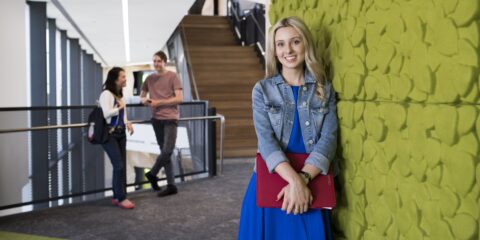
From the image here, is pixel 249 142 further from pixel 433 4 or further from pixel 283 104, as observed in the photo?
pixel 433 4

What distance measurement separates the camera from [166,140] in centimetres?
524

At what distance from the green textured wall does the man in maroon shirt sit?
3.27 meters

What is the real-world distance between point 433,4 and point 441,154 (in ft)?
1.32

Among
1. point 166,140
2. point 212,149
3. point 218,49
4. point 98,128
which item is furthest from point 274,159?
point 218,49

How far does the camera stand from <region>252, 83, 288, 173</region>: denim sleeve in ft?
5.84

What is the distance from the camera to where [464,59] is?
3.94 feet

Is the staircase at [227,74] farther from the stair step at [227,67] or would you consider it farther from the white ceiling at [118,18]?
the white ceiling at [118,18]

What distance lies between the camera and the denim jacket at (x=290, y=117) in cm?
184

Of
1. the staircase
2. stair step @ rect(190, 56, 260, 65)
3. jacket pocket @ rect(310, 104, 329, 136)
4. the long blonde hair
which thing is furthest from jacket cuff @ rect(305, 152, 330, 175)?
stair step @ rect(190, 56, 260, 65)

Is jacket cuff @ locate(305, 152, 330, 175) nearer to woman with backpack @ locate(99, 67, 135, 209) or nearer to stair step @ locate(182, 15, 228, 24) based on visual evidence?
woman with backpack @ locate(99, 67, 135, 209)

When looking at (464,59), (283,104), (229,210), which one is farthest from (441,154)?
(229,210)

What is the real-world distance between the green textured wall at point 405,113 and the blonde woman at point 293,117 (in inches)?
3.4

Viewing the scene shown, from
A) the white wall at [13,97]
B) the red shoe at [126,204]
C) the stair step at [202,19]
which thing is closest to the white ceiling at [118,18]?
the stair step at [202,19]

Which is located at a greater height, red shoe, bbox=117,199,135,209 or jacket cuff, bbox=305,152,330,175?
jacket cuff, bbox=305,152,330,175
